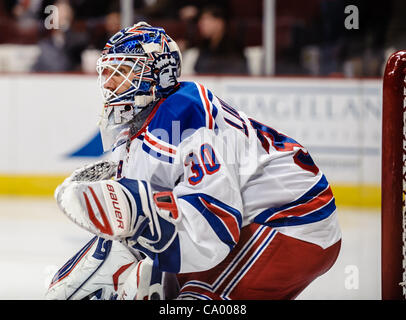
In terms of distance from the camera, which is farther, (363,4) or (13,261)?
(363,4)

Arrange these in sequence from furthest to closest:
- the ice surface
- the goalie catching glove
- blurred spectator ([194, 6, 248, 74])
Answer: blurred spectator ([194, 6, 248, 74]) → the ice surface → the goalie catching glove

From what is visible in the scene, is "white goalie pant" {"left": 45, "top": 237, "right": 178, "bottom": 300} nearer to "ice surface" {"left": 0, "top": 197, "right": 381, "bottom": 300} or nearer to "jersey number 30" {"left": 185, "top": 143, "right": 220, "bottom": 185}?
"jersey number 30" {"left": 185, "top": 143, "right": 220, "bottom": 185}

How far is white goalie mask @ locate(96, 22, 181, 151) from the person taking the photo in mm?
1836

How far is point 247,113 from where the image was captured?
5.04 m

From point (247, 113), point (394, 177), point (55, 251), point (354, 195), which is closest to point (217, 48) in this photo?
point (247, 113)

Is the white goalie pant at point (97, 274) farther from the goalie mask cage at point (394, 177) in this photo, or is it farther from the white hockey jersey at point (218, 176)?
the goalie mask cage at point (394, 177)

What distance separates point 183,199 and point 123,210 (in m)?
0.13

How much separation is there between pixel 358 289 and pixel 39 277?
1373 mm

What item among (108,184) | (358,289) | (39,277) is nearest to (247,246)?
(108,184)

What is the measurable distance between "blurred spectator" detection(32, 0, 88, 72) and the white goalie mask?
10.4 feet

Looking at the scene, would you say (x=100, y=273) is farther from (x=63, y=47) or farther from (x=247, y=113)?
(x=63, y=47)

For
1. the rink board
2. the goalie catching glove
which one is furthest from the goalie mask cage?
the rink board
